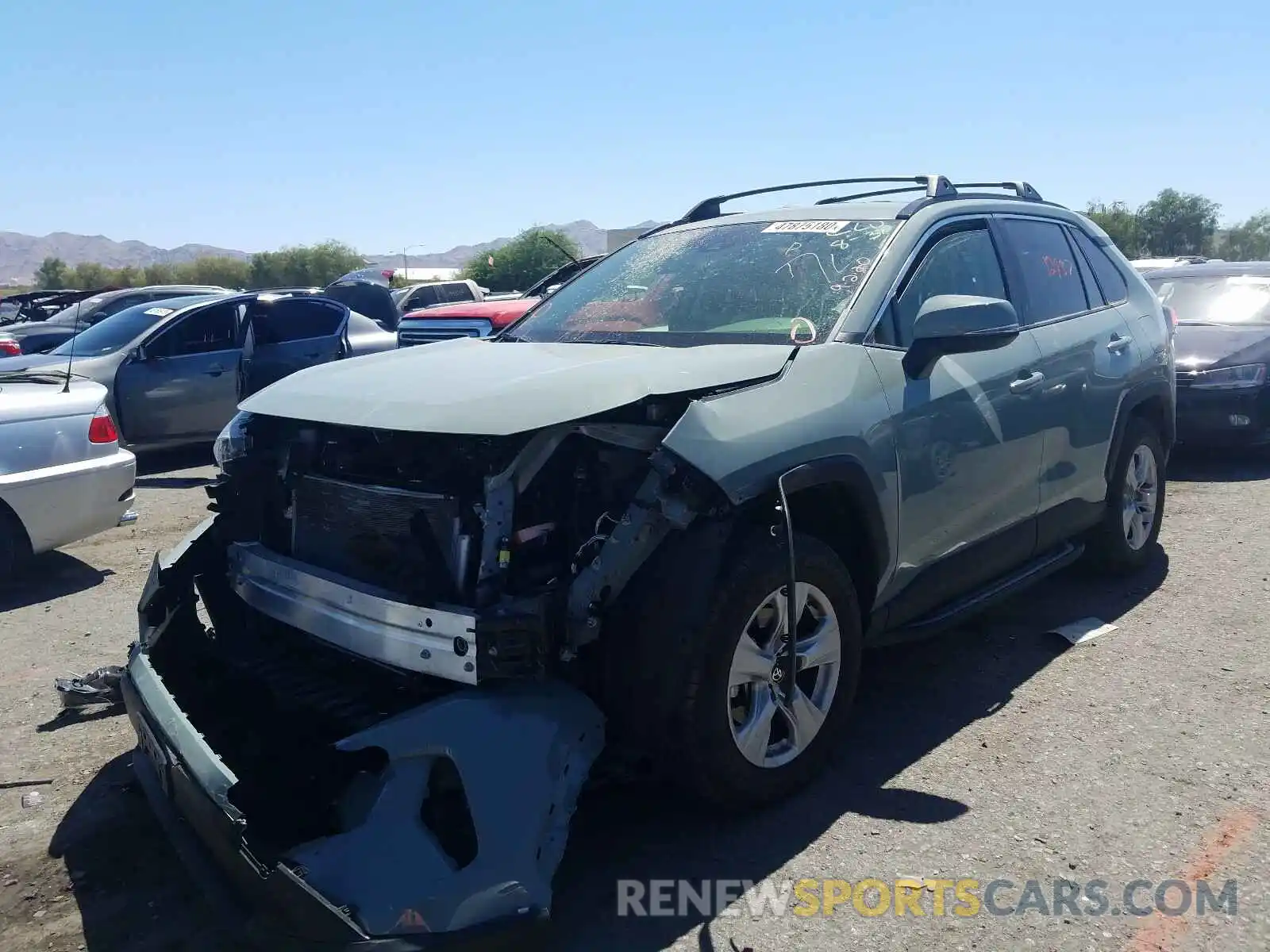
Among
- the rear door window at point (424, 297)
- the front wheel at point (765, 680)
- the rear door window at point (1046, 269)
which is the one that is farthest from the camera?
the rear door window at point (424, 297)

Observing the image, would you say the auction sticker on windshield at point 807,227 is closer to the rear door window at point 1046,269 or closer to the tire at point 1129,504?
the rear door window at point 1046,269

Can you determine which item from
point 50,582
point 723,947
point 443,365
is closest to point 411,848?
point 723,947

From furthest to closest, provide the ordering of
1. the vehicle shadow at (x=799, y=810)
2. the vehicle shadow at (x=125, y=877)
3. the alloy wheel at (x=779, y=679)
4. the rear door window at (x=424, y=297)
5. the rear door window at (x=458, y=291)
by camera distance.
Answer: the rear door window at (x=424, y=297)
the rear door window at (x=458, y=291)
the alloy wheel at (x=779, y=679)
the vehicle shadow at (x=799, y=810)
the vehicle shadow at (x=125, y=877)

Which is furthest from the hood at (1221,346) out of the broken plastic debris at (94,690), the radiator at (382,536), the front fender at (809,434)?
the broken plastic debris at (94,690)

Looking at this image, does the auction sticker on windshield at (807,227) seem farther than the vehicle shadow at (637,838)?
Yes

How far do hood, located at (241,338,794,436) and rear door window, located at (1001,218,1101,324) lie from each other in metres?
1.69

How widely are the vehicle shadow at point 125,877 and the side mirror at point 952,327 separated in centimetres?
280

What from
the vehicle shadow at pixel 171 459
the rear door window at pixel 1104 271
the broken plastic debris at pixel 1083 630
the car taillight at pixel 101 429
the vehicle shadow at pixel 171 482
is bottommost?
the broken plastic debris at pixel 1083 630

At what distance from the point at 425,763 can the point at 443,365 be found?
1456 mm

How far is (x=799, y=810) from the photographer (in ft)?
10.9

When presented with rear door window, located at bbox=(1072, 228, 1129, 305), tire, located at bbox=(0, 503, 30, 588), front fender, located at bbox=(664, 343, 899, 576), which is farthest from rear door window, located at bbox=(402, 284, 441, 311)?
front fender, located at bbox=(664, 343, 899, 576)

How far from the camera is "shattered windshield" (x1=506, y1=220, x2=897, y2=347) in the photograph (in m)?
3.83

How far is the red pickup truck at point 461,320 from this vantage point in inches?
447

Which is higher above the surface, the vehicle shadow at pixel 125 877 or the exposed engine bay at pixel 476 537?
the exposed engine bay at pixel 476 537
